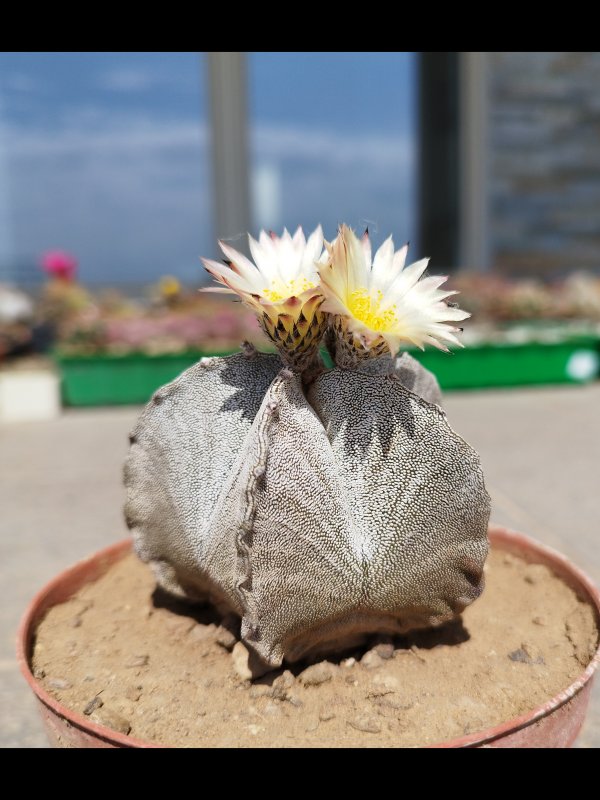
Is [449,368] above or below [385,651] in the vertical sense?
above

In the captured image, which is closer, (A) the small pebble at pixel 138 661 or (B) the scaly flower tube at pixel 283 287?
(B) the scaly flower tube at pixel 283 287

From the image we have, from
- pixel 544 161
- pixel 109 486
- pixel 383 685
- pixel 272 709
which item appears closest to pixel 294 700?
pixel 272 709

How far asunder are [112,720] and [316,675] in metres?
0.33

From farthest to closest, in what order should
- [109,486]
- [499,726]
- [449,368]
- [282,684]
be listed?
[449,368] → [109,486] → [282,684] → [499,726]

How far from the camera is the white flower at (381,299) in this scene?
107 centimetres

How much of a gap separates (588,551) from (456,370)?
9.11 feet

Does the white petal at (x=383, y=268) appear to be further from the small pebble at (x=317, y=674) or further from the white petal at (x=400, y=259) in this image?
the small pebble at (x=317, y=674)

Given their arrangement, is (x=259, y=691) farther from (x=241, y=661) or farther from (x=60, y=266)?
(x=60, y=266)

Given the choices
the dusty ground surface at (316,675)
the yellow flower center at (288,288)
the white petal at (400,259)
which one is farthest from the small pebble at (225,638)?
the white petal at (400,259)

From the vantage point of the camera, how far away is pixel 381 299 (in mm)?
1138

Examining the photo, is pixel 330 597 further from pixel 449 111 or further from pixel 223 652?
pixel 449 111

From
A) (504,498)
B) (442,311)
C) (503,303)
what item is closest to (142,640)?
(442,311)

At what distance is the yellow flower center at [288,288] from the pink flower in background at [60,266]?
6.21m

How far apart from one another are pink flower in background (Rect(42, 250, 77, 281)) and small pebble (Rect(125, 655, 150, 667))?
6191 mm
